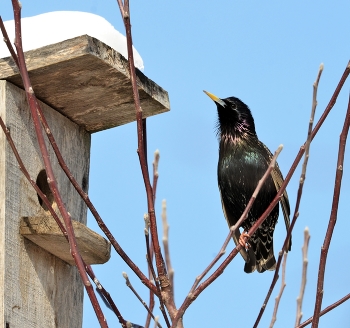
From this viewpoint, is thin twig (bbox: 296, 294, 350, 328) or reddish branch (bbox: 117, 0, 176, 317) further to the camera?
thin twig (bbox: 296, 294, 350, 328)

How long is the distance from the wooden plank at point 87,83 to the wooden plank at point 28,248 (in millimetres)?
70

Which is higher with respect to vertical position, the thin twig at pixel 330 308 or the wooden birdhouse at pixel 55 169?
the wooden birdhouse at pixel 55 169

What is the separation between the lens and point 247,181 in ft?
12.7

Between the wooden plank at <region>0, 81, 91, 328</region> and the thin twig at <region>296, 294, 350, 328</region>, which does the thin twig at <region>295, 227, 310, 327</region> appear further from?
the wooden plank at <region>0, 81, 91, 328</region>

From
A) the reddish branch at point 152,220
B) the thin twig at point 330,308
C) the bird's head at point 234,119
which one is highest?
the bird's head at point 234,119

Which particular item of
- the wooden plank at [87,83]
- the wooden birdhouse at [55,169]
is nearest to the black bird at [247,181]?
the wooden plank at [87,83]

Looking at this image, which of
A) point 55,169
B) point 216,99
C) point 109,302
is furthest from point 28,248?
point 216,99

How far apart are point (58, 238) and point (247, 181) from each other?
5.13 ft

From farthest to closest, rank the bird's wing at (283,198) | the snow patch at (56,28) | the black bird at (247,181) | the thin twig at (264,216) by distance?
1. the black bird at (247,181)
2. the bird's wing at (283,198)
3. the snow patch at (56,28)
4. the thin twig at (264,216)

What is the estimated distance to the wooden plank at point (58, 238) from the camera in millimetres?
2494

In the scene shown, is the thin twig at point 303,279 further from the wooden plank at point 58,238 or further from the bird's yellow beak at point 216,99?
the bird's yellow beak at point 216,99

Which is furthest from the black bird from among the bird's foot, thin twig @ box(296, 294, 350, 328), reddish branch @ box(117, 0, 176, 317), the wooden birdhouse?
reddish branch @ box(117, 0, 176, 317)

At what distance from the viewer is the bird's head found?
13.3 ft

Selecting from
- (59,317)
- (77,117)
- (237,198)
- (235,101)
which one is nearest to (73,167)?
(77,117)
